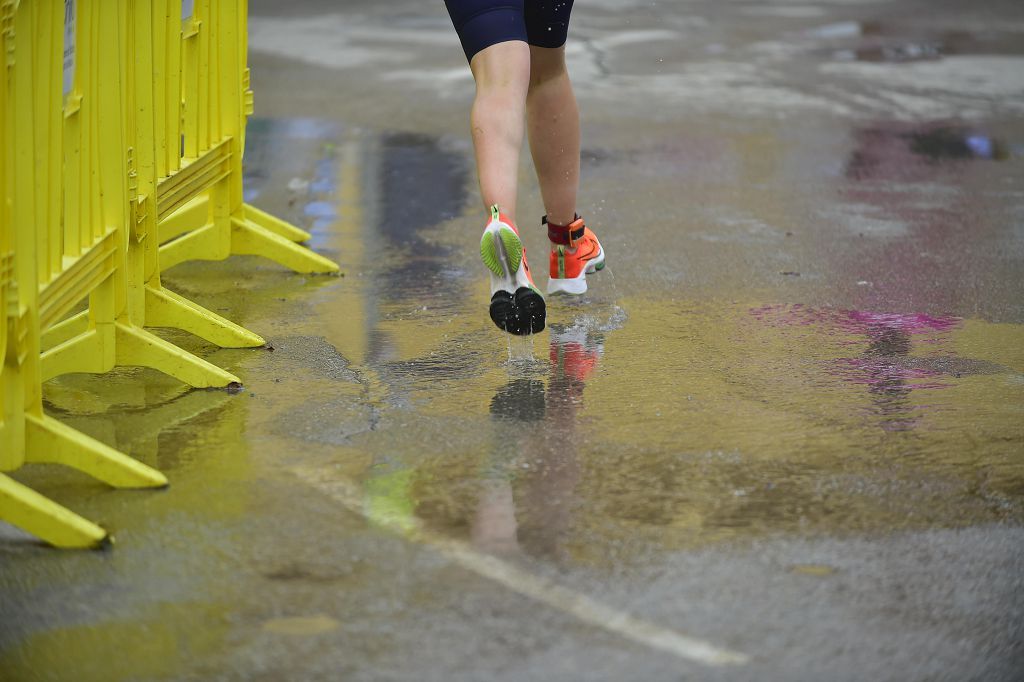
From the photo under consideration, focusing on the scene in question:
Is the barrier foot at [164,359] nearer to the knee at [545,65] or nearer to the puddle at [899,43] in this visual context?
the knee at [545,65]

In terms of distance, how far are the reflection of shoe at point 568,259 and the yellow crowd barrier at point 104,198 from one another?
3.35 ft

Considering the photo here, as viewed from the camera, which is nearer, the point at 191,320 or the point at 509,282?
the point at 509,282

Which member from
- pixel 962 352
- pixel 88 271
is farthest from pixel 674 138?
pixel 88 271

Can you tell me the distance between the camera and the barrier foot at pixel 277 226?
6.43m

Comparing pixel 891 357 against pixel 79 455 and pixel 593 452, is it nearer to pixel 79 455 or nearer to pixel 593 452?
pixel 593 452

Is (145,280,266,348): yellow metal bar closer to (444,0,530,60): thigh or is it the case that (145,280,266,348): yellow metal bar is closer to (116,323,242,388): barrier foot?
(116,323,242,388): barrier foot

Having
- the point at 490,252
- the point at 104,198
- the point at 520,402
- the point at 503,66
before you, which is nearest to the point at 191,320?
the point at 104,198

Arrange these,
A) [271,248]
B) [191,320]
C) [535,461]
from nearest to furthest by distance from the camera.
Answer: [535,461] < [191,320] < [271,248]

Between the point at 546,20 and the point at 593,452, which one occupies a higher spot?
the point at 546,20

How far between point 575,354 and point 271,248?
1639 millimetres

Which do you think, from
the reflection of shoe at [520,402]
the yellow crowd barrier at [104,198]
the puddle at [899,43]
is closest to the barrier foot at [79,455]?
the yellow crowd barrier at [104,198]

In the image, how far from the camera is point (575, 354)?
4.94m

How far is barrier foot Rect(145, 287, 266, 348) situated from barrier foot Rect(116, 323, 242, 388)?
361 millimetres

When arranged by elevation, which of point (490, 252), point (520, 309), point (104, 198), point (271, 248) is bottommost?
point (271, 248)
